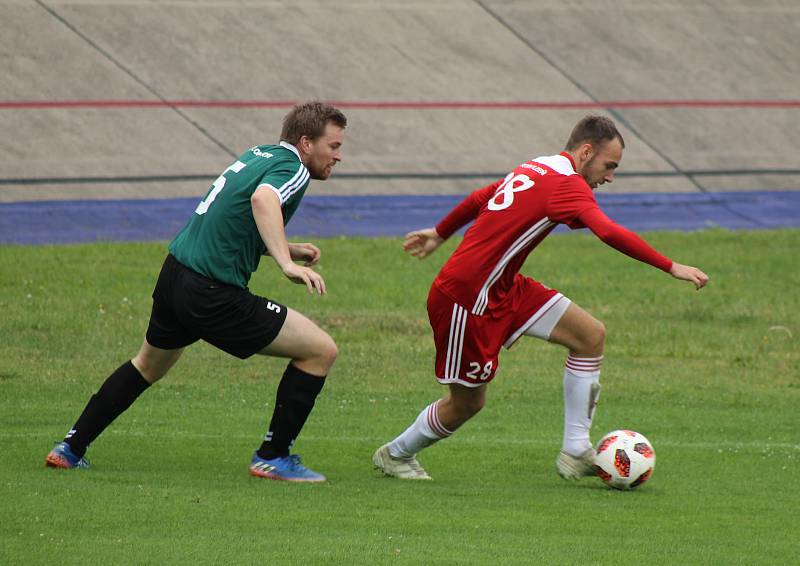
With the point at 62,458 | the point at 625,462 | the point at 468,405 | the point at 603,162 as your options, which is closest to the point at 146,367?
the point at 62,458

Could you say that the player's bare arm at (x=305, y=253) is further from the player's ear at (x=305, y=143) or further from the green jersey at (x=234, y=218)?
the player's ear at (x=305, y=143)

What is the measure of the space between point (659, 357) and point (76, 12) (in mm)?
12015

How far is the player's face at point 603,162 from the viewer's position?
7809 millimetres

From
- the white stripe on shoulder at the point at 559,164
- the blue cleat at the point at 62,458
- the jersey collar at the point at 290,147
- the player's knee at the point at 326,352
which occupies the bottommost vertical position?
the blue cleat at the point at 62,458

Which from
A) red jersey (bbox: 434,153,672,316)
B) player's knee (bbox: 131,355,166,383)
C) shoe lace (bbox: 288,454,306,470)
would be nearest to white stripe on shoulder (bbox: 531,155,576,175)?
red jersey (bbox: 434,153,672,316)

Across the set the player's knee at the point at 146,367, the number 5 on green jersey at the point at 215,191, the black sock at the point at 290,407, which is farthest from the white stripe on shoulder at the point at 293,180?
the player's knee at the point at 146,367

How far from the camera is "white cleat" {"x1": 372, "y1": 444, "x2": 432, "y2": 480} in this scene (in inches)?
310

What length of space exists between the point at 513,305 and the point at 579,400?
0.63 meters

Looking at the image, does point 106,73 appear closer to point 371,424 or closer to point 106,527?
point 371,424

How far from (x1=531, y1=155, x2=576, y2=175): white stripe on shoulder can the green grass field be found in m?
1.65

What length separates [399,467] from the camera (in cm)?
789

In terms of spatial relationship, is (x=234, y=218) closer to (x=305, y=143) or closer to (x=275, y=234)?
(x=275, y=234)

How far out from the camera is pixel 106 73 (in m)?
20.2

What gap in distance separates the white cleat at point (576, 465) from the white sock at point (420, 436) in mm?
633
